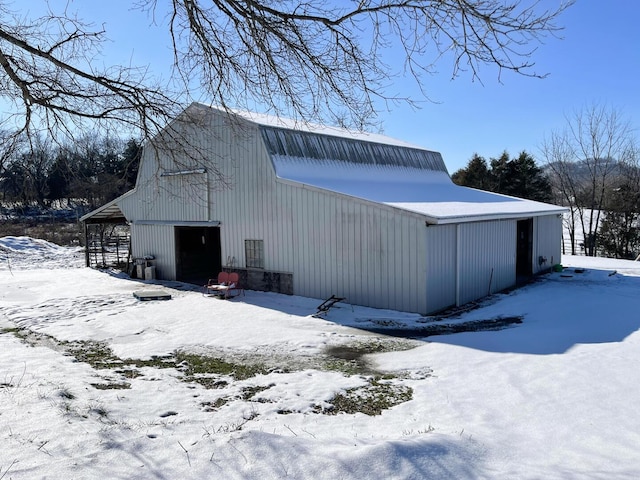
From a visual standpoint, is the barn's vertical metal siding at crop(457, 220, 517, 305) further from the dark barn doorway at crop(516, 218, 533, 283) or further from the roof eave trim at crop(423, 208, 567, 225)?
the dark barn doorway at crop(516, 218, 533, 283)

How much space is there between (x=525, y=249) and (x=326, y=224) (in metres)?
9.02

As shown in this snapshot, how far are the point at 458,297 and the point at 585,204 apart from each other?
2384 cm

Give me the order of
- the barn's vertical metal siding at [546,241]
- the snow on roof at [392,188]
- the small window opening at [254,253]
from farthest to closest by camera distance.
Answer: the barn's vertical metal siding at [546,241]
the small window opening at [254,253]
the snow on roof at [392,188]

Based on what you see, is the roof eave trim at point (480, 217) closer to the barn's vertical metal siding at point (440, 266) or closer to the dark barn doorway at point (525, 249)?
the barn's vertical metal siding at point (440, 266)

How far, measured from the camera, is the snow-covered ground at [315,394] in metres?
3.54

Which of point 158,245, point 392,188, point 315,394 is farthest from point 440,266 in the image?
point 158,245

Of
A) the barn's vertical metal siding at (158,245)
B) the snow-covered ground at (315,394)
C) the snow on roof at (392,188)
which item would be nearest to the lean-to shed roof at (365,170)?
the snow on roof at (392,188)

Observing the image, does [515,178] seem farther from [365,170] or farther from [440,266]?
[440,266]

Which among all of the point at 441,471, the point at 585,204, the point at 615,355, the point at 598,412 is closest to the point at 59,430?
the point at 441,471

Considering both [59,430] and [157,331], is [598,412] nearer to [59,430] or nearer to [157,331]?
[59,430]

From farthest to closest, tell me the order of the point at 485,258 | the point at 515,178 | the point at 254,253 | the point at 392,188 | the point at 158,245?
the point at 515,178, the point at 158,245, the point at 392,188, the point at 254,253, the point at 485,258

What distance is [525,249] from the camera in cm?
1689

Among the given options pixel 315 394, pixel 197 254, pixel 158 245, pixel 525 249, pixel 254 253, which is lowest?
pixel 315 394

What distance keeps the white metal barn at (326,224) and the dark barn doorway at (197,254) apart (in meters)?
0.05
